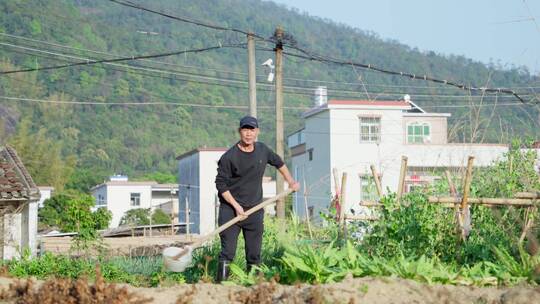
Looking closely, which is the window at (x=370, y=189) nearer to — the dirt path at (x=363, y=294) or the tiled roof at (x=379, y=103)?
the dirt path at (x=363, y=294)

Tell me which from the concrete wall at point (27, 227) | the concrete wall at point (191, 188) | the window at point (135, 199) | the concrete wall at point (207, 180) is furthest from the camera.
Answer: the window at point (135, 199)

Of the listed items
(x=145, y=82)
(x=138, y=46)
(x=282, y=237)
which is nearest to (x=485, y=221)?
(x=282, y=237)

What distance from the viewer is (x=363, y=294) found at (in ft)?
22.4

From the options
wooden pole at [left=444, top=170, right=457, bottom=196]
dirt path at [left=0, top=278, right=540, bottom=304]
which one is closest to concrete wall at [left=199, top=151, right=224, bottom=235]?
wooden pole at [left=444, top=170, right=457, bottom=196]

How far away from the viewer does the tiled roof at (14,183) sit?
90.4 ft

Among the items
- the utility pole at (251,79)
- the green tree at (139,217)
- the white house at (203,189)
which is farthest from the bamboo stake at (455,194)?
the green tree at (139,217)

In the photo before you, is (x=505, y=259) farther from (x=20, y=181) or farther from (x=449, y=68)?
(x=449, y=68)

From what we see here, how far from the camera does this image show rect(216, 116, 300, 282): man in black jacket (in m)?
9.94

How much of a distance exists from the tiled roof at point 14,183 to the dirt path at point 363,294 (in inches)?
835

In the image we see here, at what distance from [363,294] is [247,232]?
3.33 metres

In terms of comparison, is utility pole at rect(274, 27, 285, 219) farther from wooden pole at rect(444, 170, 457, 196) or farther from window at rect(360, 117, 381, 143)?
window at rect(360, 117, 381, 143)

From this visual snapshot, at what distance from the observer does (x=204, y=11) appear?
185 meters

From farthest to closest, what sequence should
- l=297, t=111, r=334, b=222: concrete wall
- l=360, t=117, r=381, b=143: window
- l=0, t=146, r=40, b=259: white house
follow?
l=297, t=111, r=334, b=222: concrete wall
l=360, t=117, r=381, b=143: window
l=0, t=146, r=40, b=259: white house

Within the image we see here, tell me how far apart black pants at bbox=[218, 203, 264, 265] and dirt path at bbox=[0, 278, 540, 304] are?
8.32 ft
